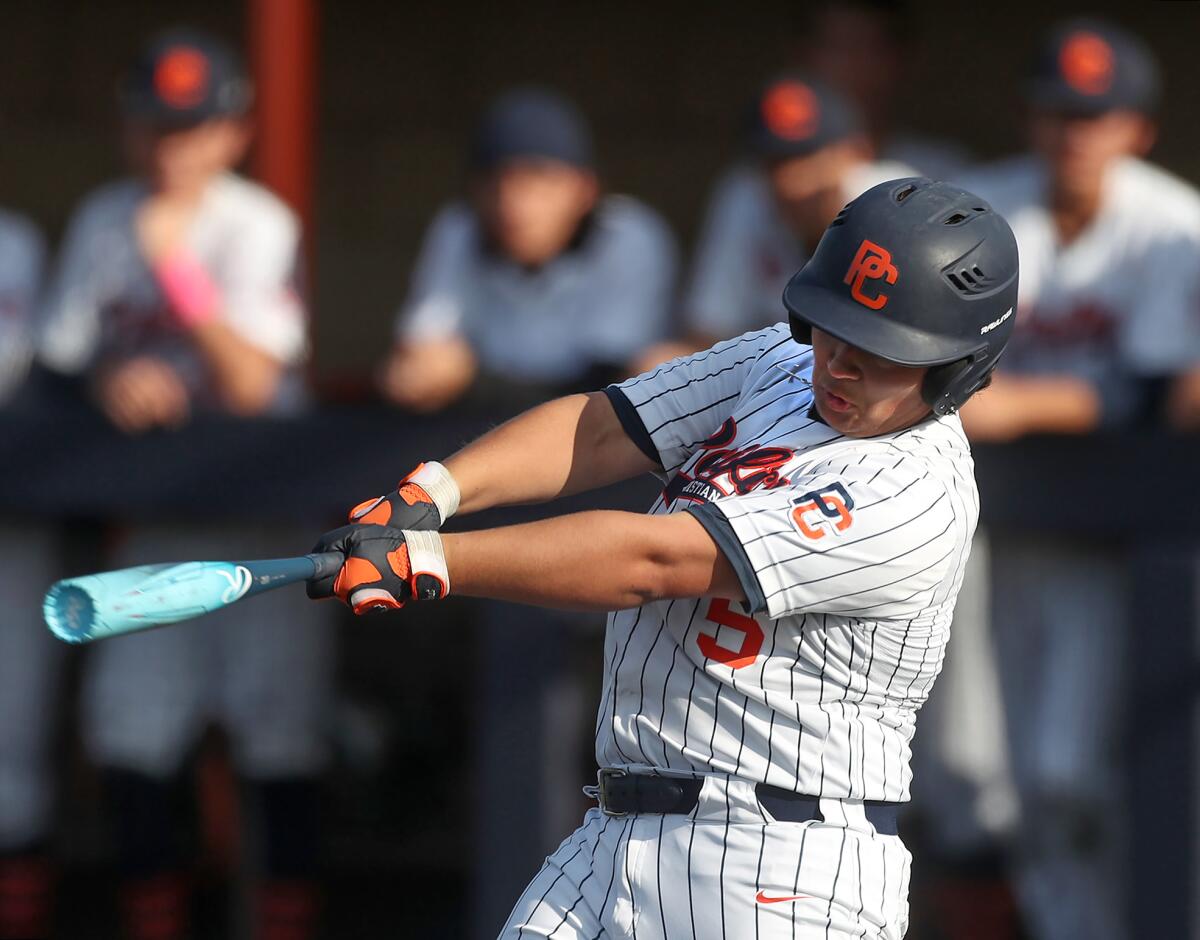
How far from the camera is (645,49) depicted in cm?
584

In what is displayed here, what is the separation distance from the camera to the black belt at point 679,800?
2.43m

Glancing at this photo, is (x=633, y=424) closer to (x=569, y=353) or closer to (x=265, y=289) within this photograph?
(x=569, y=353)

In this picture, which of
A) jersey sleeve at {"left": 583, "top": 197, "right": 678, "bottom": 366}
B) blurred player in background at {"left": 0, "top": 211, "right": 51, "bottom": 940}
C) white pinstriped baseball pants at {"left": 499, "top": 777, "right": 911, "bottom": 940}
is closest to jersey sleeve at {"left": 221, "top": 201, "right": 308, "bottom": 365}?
blurred player in background at {"left": 0, "top": 211, "right": 51, "bottom": 940}

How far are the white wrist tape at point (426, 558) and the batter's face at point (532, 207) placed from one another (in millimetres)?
2203

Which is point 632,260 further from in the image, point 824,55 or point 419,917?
point 419,917

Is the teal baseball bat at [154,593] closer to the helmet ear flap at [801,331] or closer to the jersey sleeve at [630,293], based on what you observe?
the helmet ear flap at [801,331]

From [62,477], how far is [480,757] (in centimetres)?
118

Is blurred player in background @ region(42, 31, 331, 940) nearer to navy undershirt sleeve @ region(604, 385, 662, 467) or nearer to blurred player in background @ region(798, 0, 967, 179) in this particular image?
blurred player in background @ region(798, 0, 967, 179)

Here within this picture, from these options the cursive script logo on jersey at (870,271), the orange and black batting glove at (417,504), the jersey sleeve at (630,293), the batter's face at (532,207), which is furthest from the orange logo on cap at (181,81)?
the cursive script logo on jersey at (870,271)

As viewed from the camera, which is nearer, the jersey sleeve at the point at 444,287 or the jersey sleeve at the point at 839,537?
the jersey sleeve at the point at 839,537

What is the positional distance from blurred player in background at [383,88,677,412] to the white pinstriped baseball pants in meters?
1.81

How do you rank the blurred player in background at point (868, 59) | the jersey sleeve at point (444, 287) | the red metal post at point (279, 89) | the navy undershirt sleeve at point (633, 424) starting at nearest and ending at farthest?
the navy undershirt sleeve at point (633, 424) < the jersey sleeve at point (444, 287) < the blurred player in background at point (868, 59) < the red metal post at point (279, 89)

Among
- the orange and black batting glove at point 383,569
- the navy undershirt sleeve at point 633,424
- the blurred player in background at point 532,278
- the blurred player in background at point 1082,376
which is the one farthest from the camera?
the blurred player in background at point 532,278

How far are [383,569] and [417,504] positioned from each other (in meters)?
0.19
